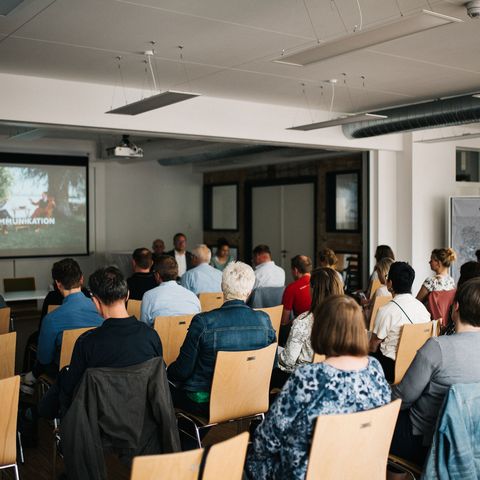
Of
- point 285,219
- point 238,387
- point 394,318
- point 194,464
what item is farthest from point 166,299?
point 285,219

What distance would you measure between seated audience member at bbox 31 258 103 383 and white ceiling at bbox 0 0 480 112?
5.79ft

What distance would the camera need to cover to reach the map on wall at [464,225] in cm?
966

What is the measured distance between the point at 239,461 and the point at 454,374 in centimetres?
119

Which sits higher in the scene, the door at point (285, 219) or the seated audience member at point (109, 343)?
the door at point (285, 219)

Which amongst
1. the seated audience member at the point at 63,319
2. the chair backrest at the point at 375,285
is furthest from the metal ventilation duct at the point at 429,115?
the seated audience member at the point at 63,319

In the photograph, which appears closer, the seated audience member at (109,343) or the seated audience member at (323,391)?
the seated audience member at (323,391)

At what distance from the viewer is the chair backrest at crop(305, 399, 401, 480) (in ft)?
7.19

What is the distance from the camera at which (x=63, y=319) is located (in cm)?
395

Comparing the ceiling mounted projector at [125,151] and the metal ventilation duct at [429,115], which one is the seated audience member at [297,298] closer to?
the metal ventilation duct at [429,115]

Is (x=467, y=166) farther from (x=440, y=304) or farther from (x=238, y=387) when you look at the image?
(x=238, y=387)

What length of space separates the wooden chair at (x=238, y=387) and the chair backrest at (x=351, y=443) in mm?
1012

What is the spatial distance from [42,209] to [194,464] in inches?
441

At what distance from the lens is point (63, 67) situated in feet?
20.7

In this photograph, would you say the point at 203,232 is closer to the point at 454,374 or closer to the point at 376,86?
the point at 376,86
